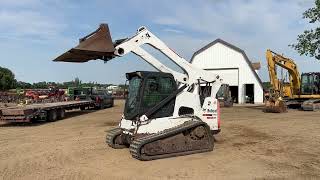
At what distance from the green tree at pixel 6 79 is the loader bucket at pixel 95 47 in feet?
326

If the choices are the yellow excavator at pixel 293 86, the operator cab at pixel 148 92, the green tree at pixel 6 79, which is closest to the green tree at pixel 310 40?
the yellow excavator at pixel 293 86

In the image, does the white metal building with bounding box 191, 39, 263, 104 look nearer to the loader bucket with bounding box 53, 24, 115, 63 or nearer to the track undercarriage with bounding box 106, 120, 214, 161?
the track undercarriage with bounding box 106, 120, 214, 161

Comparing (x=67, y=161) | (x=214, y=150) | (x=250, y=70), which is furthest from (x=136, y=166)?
(x=250, y=70)

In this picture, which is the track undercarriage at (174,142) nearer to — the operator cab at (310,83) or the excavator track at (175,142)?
the excavator track at (175,142)

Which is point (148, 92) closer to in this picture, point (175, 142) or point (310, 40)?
point (175, 142)

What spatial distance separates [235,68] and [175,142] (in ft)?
122

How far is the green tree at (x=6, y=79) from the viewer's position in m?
107

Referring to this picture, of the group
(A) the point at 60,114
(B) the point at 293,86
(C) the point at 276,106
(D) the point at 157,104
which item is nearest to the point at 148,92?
(D) the point at 157,104

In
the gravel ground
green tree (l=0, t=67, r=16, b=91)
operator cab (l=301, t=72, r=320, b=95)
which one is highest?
green tree (l=0, t=67, r=16, b=91)

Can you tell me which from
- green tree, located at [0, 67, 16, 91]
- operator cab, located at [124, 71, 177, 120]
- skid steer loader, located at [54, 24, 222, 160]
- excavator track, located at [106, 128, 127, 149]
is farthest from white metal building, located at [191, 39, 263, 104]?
green tree, located at [0, 67, 16, 91]

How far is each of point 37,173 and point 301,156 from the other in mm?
7152

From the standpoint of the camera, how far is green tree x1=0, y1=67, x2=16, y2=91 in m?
107

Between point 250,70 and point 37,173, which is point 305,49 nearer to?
point 250,70

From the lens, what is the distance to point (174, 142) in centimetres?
1227
